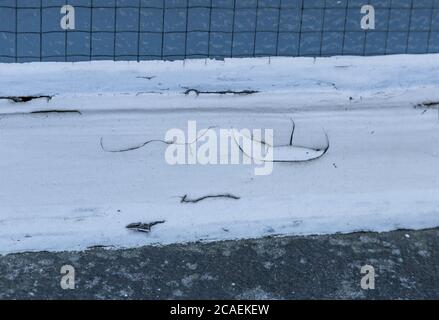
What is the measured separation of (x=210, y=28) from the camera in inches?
183

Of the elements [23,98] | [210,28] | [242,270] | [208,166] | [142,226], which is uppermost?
[210,28]

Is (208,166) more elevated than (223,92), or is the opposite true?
(223,92)

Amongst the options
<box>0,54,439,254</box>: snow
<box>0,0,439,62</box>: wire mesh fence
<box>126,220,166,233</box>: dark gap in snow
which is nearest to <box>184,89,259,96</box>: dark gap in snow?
<box>0,54,439,254</box>: snow

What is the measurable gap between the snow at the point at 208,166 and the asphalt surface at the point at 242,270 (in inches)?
3.7

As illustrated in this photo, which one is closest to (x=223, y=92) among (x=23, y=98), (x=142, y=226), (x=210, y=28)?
(x=210, y=28)

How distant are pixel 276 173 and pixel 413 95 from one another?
2.52ft

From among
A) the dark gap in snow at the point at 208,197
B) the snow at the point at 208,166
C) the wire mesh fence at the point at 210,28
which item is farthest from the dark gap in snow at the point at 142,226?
the wire mesh fence at the point at 210,28

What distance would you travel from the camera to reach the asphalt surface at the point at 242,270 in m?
4.30

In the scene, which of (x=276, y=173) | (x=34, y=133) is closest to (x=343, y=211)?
(x=276, y=173)

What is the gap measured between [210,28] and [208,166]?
65 cm

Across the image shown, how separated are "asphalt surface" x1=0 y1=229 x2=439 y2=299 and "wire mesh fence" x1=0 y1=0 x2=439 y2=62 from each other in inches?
36.2

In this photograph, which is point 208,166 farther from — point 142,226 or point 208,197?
point 142,226

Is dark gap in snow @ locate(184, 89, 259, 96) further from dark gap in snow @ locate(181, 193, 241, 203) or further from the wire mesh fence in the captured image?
dark gap in snow @ locate(181, 193, 241, 203)
